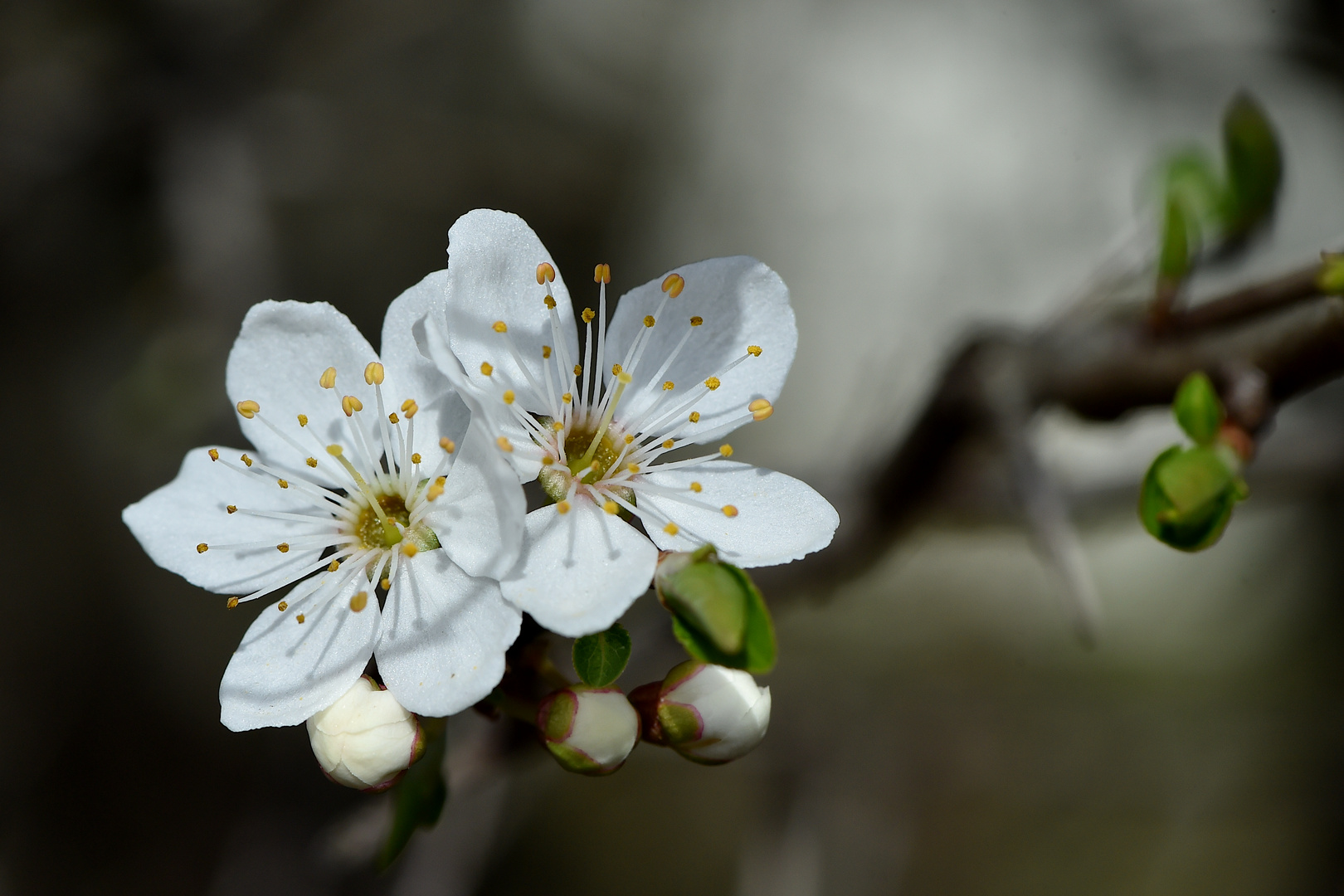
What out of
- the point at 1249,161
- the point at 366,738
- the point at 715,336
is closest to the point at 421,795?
the point at 366,738

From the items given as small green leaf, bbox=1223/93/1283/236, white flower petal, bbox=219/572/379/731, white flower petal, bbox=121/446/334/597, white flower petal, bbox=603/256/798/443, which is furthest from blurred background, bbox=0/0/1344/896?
white flower petal, bbox=219/572/379/731

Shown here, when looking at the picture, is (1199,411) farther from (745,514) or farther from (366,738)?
(366,738)

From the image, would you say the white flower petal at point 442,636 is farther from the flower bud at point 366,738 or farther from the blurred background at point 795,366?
the blurred background at point 795,366

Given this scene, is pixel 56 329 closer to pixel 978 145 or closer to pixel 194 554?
pixel 194 554

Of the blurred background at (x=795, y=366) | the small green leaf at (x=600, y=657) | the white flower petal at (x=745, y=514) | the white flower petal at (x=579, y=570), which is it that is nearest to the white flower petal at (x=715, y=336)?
the white flower petal at (x=745, y=514)

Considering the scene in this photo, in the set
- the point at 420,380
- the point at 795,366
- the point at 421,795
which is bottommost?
the point at 421,795

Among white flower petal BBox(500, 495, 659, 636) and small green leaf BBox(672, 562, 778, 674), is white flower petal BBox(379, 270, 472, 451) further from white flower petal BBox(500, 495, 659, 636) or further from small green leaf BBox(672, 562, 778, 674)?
small green leaf BBox(672, 562, 778, 674)

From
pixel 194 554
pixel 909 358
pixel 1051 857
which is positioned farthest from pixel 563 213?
pixel 1051 857
